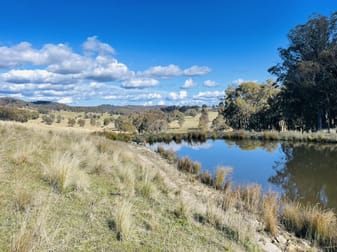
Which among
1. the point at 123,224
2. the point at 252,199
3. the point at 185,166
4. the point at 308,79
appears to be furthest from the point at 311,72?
the point at 123,224

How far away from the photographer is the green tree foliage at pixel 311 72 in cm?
1997

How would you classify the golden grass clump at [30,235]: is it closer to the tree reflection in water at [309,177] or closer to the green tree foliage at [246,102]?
the tree reflection in water at [309,177]

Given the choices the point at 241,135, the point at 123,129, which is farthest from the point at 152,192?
the point at 123,129

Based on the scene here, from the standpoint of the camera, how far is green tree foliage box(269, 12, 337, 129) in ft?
65.5

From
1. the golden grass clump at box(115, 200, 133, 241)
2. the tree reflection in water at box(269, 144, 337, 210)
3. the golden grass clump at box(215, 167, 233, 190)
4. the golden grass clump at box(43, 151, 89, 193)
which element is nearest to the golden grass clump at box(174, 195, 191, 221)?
the golden grass clump at box(115, 200, 133, 241)

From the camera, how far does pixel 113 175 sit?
491 centimetres

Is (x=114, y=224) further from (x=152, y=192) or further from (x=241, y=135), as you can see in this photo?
(x=241, y=135)

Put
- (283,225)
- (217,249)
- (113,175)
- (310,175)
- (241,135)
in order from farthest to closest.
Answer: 1. (241,135)
2. (310,175)
3. (113,175)
4. (283,225)
5. (217,249)

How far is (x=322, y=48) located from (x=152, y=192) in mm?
22268

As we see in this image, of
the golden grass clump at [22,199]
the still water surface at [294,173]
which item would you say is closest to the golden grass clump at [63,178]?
the golden grass clump at [22,199]

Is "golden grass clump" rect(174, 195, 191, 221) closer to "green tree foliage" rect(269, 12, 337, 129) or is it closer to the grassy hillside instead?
the grassy hillside

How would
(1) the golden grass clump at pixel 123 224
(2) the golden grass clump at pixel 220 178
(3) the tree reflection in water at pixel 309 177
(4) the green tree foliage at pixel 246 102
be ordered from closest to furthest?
(1) the golden grass clump at pixel 123 224
(3) the tree reflection in water at pixel 309 177
(2) the golden grass clump at pixel 220 178
(4) the green tree foliage at pixel 246 102

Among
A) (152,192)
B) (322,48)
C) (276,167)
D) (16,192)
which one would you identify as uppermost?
(322,48)

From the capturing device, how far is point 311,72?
65.1 ft
